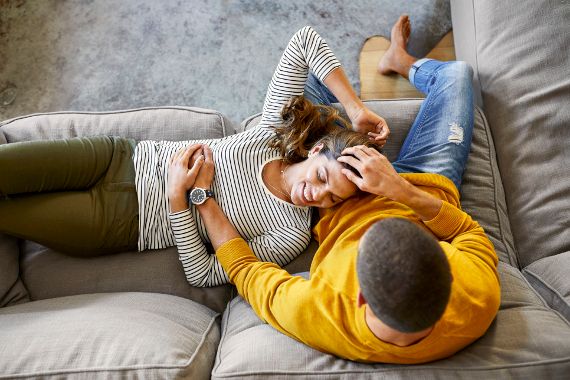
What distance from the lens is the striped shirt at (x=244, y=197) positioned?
144cm

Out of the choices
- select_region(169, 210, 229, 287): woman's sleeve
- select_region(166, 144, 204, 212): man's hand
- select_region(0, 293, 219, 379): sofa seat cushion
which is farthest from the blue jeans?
select_region(0, 293, 219, 379): sofa seat cushion

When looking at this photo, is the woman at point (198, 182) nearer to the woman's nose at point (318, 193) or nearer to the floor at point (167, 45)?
the woman's nose at point (318, 193)

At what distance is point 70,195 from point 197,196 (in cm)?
37

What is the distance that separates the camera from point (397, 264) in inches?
32.2

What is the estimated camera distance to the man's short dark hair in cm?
82

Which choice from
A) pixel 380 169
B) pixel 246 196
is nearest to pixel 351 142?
pixel 380 169

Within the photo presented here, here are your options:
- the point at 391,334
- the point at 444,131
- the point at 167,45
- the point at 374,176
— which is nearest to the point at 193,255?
the point at 374,176

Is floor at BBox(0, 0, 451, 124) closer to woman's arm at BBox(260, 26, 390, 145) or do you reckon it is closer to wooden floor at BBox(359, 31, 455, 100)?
wooden floor at BBox(359, 31, 455, 100)

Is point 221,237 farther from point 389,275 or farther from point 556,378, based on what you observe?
point 556,378

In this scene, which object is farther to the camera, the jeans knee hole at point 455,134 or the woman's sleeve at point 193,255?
the jeans knee hole at point 455,134

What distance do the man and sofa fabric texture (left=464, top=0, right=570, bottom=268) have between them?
14 centimetres

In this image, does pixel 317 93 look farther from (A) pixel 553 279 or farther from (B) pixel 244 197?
(A) pixel 553 279

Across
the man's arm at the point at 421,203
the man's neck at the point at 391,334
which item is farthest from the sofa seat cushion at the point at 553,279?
the man's neck at the point at 391,334

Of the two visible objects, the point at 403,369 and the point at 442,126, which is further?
the point at 442,126
